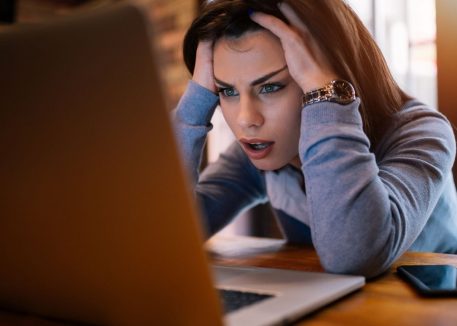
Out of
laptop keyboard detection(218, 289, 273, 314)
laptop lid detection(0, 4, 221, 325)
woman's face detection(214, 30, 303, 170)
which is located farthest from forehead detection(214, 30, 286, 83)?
laptop lid detection(0, 4, 221, 325)

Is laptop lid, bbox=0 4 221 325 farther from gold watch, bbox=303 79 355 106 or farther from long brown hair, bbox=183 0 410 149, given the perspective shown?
long brown hair, bbox=183 0 410 149

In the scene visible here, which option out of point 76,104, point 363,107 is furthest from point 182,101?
point 76,104

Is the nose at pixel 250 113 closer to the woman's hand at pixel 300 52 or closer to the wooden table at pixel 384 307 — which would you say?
the woman's hand at pixel 300 52

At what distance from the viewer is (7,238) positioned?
47cm

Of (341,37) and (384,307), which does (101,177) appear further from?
(341,37)

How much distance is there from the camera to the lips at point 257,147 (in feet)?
3.31

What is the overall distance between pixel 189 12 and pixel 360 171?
1.92m

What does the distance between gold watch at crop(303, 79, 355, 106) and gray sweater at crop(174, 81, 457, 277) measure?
0.05 ft

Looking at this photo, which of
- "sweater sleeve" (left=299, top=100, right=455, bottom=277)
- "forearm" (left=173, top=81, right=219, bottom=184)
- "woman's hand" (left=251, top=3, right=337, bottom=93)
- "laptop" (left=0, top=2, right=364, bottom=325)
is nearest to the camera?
"laptop" (left=0, top=2, right=364, bottom=325)

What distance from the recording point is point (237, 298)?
548 millimetres

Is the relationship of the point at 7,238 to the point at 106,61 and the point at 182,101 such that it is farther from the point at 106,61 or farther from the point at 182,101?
the point at 182,101

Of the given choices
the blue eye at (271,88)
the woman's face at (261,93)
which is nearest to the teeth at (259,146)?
the woman's face at (261,93)

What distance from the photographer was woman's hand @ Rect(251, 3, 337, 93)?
0.88m

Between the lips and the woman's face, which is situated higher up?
the woman's face
